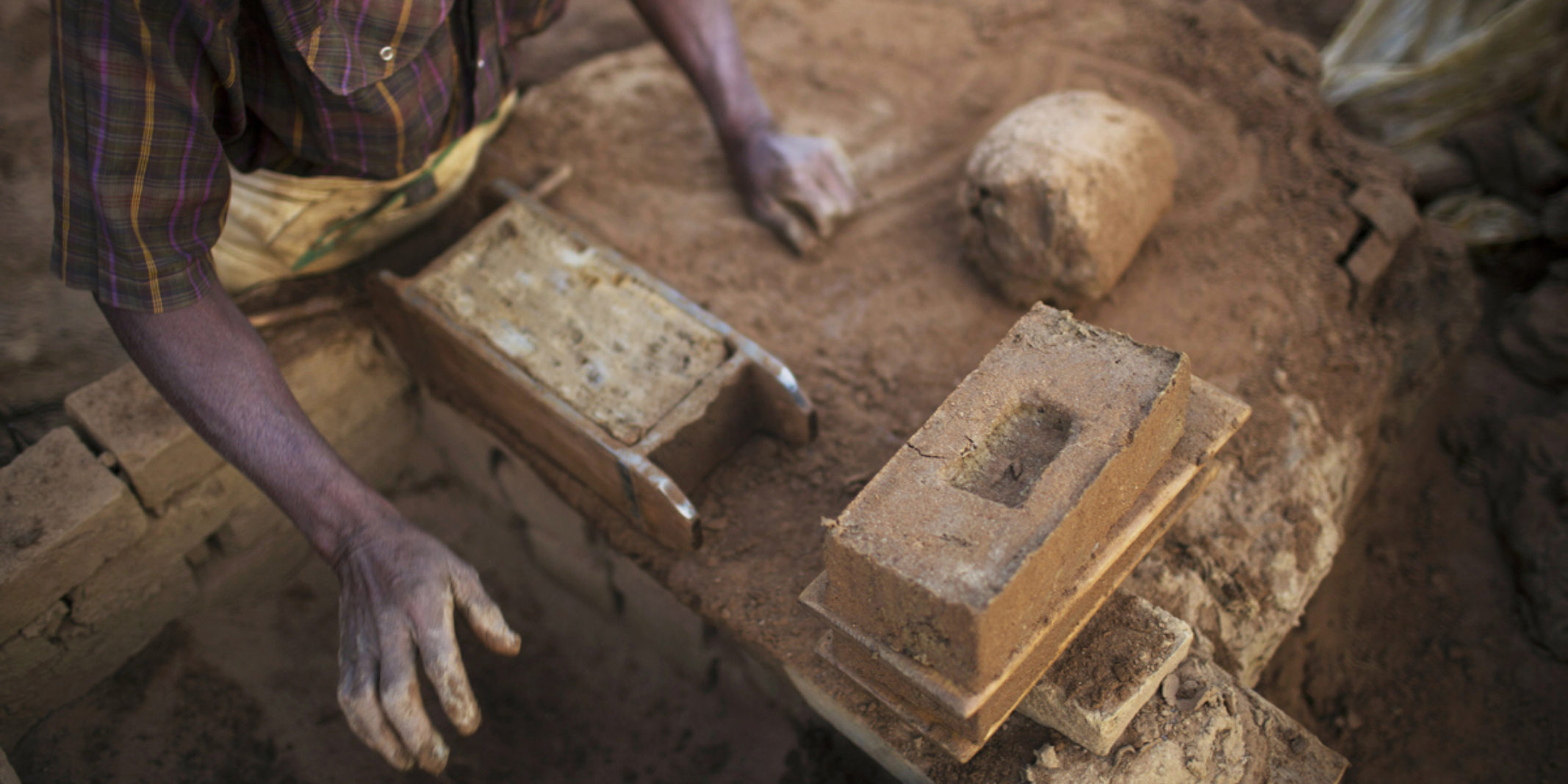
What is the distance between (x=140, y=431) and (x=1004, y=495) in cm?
Answer: 205

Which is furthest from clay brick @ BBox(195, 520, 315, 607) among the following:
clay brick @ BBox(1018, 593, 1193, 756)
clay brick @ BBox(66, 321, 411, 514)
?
clay brick @ BBox(1018, 593, 1193, 756)

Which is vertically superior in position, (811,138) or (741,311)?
(811,138)

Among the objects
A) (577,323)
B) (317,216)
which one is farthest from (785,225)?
(317,216)

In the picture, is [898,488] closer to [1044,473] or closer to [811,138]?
[1044,473]

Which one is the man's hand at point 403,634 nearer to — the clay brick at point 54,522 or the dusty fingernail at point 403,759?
the dusty fingernail at point 403,759

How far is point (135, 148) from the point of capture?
166cm

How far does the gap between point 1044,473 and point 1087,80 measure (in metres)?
2.18

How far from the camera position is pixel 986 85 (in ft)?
10.6

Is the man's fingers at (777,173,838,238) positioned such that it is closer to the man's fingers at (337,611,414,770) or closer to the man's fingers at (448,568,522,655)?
the man's fingers at (448,568,522,655)

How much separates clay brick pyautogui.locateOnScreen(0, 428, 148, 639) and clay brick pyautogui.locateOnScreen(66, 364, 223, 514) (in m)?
0.04

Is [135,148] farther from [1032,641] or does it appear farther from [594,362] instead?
[1032,641]

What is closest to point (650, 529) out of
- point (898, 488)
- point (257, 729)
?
point (898, 488)

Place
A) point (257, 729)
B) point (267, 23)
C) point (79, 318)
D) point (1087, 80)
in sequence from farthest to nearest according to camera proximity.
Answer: point (1087, 80) → point (79, 318) → point (257, 729) → point (267, 23)

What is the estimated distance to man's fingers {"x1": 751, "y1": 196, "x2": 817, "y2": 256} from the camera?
2.70 metres
